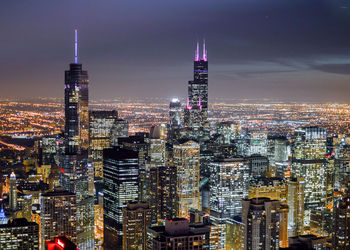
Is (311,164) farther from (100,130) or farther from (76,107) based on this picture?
(76,107)

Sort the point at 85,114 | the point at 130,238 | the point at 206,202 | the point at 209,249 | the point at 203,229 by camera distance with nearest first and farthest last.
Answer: the point at 203,229, the point at 209,249, the point at 130,238, the point at 206,202, the point at 85,114

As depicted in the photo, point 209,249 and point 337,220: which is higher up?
point 337,220

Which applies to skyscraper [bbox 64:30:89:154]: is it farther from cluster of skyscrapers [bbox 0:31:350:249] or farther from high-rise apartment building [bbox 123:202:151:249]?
high-rise apartment building [bbox 123:202:151:249]

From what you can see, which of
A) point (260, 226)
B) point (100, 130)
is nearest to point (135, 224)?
point (260, 226)

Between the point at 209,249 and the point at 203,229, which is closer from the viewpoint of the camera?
the point at 203,229

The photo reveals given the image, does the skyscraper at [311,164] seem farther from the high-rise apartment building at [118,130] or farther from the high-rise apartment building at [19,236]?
the high-rise apartment building at [19,236]

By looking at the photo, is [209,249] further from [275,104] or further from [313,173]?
[313,173]

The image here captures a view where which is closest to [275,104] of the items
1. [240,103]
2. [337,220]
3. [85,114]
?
[240,103]
